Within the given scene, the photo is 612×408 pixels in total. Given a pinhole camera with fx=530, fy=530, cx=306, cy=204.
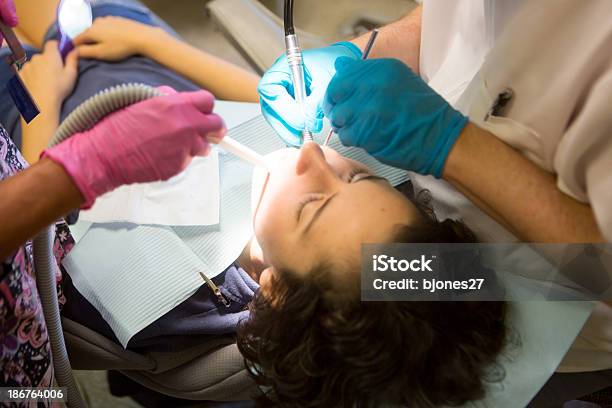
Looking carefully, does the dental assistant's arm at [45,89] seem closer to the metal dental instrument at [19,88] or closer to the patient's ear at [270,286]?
the metal dental instrument at [19,88]

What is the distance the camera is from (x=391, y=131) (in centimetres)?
94

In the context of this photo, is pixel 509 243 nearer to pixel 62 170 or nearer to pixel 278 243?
pixel 278 243

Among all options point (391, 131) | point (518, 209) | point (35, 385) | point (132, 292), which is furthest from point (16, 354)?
point (518, 209)

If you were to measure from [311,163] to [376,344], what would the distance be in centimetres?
36

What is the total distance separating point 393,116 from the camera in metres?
0.94

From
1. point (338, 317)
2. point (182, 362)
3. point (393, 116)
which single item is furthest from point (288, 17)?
point (182, 362)

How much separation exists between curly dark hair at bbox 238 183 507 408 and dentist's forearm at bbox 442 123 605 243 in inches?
5.4

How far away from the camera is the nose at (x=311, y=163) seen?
1.02 m

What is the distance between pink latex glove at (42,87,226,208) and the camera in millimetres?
736

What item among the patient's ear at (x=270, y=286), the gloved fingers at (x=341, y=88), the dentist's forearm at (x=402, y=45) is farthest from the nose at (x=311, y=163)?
the dentist's forearm at (x=402, y=45)

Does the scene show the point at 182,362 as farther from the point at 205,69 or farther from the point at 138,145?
the point at 205,69

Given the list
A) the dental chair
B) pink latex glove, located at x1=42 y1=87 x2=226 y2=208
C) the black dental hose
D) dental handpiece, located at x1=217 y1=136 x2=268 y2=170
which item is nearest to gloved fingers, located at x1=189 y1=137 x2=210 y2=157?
pink latex glove, located at x1=42 y1=87 x2=226 y2=208

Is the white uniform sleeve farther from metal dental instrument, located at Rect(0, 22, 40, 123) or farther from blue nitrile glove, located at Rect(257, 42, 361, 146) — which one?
metal dental instrument, located at Rect(0, 22, 40, 123)

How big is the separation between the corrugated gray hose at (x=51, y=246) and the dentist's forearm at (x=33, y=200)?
7 cm
